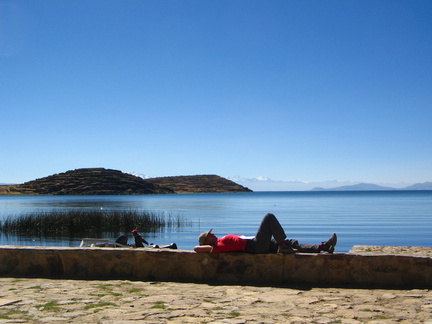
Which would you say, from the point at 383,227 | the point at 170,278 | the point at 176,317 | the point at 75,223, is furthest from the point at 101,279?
the point at 383,227

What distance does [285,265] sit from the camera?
21.5 feet

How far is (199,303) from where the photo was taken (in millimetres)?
5188

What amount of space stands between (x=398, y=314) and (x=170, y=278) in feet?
11.0

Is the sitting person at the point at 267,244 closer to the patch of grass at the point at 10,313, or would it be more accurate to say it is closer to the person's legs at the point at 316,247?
the person's legs at the point at 316,247

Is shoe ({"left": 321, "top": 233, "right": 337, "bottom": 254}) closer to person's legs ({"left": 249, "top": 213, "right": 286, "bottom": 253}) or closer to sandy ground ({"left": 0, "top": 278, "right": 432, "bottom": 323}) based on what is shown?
person's legs ({"left": 249, "top": 213, "right": 286, "bottom": 253})

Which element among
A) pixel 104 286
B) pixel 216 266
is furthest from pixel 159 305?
pixel 216 266

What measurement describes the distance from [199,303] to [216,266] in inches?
60.8

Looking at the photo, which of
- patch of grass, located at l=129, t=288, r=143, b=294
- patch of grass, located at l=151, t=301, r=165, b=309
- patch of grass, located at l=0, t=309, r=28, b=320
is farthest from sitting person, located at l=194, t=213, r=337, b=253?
patch of grass, located at l=0, t=309, r=28, b=320

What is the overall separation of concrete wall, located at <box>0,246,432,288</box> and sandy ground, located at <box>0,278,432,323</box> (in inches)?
13.5

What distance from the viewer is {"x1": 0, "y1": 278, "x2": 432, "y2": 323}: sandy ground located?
4512 mm

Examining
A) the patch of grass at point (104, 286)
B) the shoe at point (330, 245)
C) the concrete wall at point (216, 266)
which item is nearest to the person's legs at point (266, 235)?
the concrete wall at point (216, 266)

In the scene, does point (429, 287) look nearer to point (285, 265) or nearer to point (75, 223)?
point (285, 265)

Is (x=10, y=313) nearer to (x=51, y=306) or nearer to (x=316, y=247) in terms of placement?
(x=51, y=306)

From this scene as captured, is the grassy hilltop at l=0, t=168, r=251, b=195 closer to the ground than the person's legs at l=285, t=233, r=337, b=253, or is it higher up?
higher up
